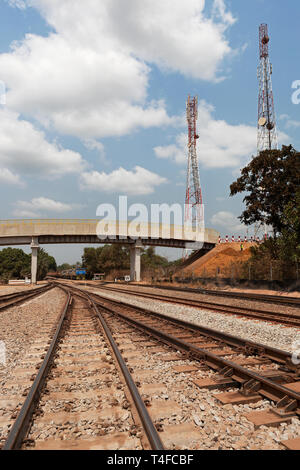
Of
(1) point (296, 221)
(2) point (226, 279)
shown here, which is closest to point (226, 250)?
(2) point (226, 279)

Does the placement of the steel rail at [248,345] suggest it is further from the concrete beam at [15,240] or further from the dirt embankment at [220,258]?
the concrete beam at [15,240]

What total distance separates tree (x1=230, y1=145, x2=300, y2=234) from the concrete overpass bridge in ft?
64.5

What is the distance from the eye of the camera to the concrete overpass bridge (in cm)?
4816

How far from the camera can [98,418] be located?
11.5 feet

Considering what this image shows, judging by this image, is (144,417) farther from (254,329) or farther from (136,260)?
(136,260)

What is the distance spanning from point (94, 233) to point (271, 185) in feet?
89.7

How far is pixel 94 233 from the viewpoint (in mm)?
48281

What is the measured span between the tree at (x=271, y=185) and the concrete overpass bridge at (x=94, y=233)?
19.7 meters

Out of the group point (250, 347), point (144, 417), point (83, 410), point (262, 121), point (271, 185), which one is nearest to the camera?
point (144, 417)

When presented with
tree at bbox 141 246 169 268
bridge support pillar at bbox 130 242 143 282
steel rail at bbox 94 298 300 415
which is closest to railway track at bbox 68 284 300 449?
steel rail at bbox 94 298 300 415

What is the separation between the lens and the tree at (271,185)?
29.8 metres
